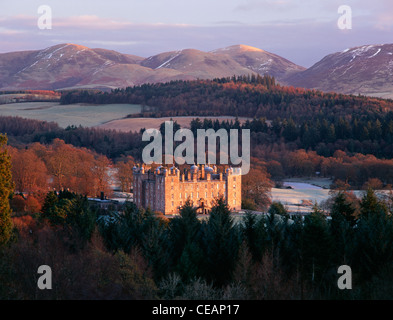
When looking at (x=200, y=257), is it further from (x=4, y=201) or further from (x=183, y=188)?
(x=183, y=188)

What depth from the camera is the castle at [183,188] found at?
2475 inches

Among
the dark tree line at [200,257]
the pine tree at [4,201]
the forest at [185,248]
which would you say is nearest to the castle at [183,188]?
the forest at [185,248]

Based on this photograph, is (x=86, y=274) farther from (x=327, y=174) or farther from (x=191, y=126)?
(x=191, y=126)

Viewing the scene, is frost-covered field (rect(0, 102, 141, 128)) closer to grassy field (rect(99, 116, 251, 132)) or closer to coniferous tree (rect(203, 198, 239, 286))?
grassy field (rect(99, 116, 251, 132))

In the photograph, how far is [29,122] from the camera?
476 ft

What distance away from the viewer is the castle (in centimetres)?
6288

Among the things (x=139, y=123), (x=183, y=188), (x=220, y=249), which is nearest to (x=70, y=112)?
(x=139, y=123)

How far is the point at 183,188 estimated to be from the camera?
63.7 m

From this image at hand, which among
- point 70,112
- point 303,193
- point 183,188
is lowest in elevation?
point 303,193

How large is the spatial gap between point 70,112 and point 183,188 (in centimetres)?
10883

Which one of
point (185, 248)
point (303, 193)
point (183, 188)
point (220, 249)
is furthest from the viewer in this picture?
point (303, 193)

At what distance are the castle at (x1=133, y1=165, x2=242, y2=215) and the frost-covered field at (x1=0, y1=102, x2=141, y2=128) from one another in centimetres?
8497

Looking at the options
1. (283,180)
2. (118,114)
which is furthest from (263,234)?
(118,114)
